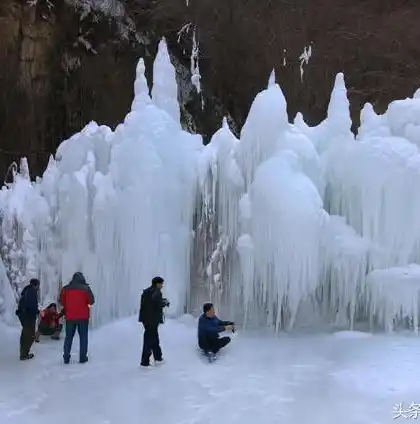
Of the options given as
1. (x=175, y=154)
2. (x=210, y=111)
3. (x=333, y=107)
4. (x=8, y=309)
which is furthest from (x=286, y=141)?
(x=210, y=111)

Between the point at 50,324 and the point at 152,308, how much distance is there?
3.17 m

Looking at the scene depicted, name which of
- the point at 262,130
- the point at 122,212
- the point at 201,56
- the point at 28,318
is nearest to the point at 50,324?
the point at 28,318

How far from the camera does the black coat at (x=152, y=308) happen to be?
A: 7.97 metres

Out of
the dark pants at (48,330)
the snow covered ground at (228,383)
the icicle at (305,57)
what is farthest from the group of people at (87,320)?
the icicle at (305,57)

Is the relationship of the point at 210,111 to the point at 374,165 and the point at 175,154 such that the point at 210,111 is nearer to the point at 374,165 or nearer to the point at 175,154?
the point at 175,154

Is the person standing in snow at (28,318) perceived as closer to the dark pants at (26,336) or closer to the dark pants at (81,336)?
the dark pants at (26,336)

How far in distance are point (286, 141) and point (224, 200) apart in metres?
1.34

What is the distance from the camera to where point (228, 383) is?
24.0ft

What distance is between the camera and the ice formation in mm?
9398

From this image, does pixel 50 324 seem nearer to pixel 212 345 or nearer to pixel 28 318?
pixel 28 318

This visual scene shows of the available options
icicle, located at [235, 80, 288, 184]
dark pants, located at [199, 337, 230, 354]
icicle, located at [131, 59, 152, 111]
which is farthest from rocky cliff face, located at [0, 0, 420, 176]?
dark pants, located at [199, 337, 230, 354]

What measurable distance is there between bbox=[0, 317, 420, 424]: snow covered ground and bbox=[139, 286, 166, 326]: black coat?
0.61 m

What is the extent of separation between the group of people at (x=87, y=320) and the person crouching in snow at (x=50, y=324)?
3.36 ft

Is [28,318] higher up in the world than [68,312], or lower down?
lower down
